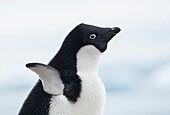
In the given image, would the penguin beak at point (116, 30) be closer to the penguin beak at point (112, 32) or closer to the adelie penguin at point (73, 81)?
the penguin beak at point (112, 32)

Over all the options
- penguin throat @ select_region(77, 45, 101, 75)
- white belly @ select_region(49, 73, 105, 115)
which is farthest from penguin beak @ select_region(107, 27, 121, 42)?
white belly @ select_region(49, 73, 105, 115)

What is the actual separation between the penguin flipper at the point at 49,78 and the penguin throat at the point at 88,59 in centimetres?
19

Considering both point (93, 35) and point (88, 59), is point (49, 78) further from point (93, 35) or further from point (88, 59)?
point (93, 35)

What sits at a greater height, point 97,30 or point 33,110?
A: point 97,30

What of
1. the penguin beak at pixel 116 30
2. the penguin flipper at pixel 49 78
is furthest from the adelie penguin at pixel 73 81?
the penguin beak at pixel 116 30

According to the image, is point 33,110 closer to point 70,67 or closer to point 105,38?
point 70,67

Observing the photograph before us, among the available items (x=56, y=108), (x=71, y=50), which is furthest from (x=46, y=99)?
(x=71, y=50)

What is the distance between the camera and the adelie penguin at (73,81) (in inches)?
145

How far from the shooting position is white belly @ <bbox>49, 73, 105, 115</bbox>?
371cm

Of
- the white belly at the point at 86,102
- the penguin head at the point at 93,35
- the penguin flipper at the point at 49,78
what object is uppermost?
the penguin head at the point at 93,35

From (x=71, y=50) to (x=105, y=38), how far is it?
0.95ft

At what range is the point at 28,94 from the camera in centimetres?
379

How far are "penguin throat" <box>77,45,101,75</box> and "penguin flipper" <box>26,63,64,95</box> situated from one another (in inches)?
7.6

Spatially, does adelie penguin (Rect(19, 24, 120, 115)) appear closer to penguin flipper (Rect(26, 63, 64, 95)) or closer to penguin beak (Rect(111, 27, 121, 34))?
penguin flipper (Rect(26, 63, 64, 95))
